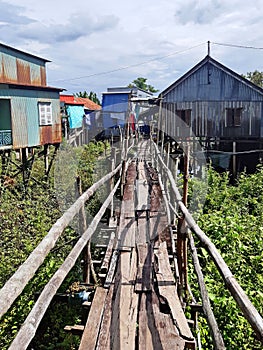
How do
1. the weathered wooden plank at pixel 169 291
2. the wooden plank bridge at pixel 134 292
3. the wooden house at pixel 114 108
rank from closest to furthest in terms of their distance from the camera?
the wooden plank bridge at pixel 134 292 < the weathered wooden plank at pixel 169 291 < the wooden house at pixel 114 108

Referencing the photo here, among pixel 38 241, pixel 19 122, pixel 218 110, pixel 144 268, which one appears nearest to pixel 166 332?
pixel 144 268

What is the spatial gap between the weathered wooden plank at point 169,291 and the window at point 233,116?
11779 millimetres

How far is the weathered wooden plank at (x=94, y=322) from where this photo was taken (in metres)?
2.61

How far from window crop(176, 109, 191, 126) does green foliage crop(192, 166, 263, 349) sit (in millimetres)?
6634

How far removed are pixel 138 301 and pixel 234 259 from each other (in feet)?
7.38

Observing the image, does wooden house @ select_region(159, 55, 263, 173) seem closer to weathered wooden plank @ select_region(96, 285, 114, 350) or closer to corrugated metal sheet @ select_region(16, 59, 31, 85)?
corrugated metal sheet @ select_region(16, 59, 31, 85)

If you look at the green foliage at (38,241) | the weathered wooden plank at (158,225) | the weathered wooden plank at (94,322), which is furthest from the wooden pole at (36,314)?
the weathered wooden plank at (158,225)

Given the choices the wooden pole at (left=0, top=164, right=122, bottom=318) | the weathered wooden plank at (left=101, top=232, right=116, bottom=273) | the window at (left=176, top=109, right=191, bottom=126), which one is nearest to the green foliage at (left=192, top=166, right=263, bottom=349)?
the weathered wooden plank at (left=101, top=232, right=116, bottom=273)

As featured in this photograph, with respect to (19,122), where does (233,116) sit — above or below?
above

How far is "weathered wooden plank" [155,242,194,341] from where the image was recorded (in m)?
2.73

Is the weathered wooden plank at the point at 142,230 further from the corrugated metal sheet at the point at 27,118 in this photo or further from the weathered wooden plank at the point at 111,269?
the corrugated metal sheet at the point at 27,118

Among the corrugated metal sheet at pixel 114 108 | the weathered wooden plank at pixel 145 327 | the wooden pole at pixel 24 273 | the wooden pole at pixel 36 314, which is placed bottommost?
the weathered wooden plank at pixel 145 327

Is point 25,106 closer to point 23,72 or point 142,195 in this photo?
point 23,72

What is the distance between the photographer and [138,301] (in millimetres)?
3154
